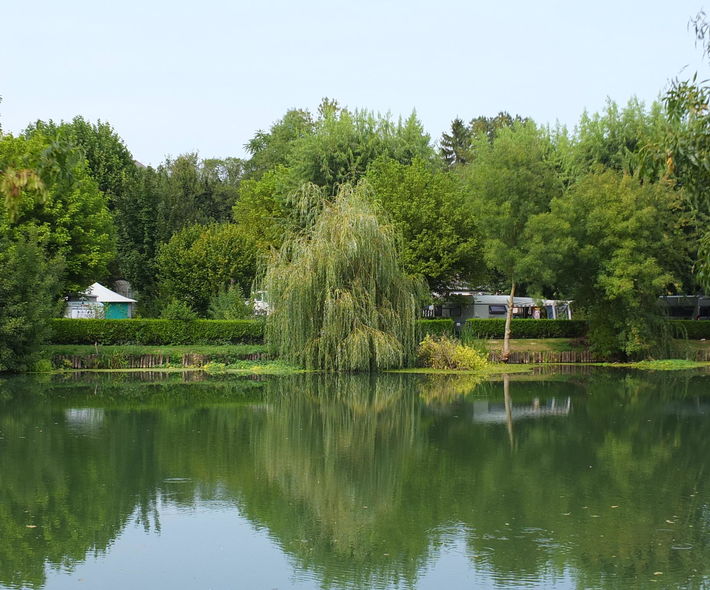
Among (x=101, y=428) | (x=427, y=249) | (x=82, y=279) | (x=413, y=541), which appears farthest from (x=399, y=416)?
(x=82, y=279)

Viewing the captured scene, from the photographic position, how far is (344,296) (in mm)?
33969

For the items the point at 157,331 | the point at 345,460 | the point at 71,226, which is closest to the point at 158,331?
the point at 157,331

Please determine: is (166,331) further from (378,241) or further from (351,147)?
(351,147)

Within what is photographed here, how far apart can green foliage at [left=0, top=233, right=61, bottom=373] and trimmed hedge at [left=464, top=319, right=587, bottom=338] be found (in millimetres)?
19436

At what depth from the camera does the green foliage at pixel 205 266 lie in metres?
45.9

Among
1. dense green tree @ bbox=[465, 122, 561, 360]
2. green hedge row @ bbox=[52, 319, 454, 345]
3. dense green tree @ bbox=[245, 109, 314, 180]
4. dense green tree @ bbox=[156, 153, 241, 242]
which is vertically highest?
dense green tree @ bbox=[245, 109, 314, 180]

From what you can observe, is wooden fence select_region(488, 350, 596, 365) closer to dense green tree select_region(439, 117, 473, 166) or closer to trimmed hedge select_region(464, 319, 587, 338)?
trimmed hedge select_region(464, 319, 587, 338)

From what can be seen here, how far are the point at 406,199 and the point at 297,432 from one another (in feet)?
78.6

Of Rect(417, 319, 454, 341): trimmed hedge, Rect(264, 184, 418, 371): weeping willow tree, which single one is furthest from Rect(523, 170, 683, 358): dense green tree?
Rect(264, 184, 418, 371): weeping willow tree

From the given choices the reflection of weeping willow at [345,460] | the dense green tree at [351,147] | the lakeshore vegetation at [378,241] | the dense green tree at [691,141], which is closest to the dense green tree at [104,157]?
the lakeshore vegetation at [378,241]

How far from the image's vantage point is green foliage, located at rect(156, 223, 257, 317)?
45.9 m

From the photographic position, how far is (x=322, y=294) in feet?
113

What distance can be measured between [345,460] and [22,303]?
21084 millimetres

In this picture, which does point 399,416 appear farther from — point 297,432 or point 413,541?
point 413,541
